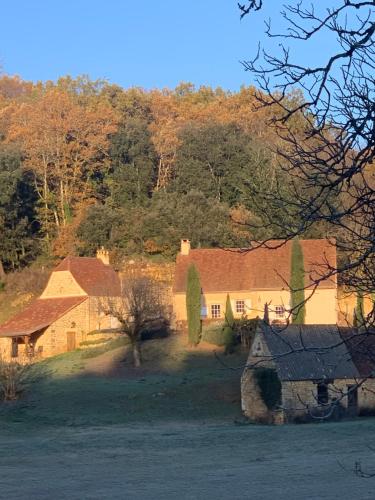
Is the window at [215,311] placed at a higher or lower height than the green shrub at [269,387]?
higher

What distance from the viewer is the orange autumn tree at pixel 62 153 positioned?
66125 mm

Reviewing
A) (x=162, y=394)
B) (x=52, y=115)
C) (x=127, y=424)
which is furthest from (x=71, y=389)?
(x=52, y=115)

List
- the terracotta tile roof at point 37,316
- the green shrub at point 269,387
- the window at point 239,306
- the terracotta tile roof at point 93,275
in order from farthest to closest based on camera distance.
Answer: the terracotta tile roof at point 93,275
the window at point 239,306
the terracotta tile roof at point 37,316
the green shrub at point 269,387

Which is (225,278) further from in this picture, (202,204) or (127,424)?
(127,424)

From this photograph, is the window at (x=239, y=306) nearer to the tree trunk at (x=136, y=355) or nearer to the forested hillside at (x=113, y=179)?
the forested hillside at (x=113, y=179)

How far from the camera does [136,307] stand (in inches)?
1869

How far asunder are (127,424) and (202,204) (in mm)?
30953

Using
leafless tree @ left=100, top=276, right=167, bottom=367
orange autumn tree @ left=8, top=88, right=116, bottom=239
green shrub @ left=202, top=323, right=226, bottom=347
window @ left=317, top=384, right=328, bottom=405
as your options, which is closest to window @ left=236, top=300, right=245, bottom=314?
green shrub @ left=202, top=323, right=226, bottom=347

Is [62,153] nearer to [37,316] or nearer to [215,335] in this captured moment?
[37,316]

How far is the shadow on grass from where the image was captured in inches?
1393

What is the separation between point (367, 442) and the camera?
2448 centimetres

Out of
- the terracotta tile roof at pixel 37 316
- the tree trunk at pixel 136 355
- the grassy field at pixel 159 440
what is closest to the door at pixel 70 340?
the terracotta tile roof at pixel 37 316

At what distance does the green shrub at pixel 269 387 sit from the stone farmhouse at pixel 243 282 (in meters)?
14.9

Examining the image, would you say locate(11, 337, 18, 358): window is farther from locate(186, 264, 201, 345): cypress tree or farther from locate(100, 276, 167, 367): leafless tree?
locate(186, 264, 201, 345): cypress tree
